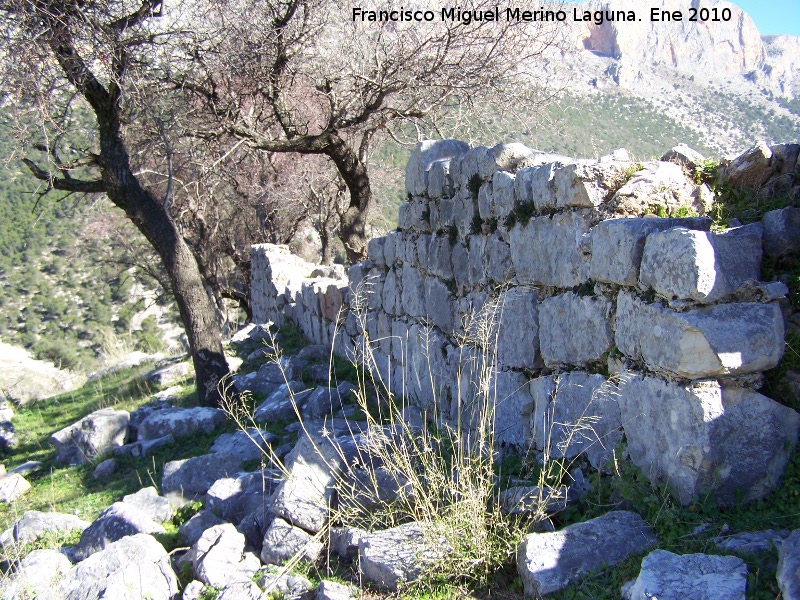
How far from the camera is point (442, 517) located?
335 cm

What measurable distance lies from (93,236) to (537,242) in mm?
17541

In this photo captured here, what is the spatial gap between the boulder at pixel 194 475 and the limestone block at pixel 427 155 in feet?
9.55

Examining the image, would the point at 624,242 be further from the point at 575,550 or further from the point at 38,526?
the point at 38,526

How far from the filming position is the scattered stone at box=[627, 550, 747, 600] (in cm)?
239

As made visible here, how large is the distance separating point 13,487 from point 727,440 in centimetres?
627

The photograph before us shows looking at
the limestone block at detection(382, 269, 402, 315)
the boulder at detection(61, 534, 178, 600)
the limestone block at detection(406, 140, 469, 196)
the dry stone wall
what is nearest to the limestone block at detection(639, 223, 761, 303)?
the dry stone wall

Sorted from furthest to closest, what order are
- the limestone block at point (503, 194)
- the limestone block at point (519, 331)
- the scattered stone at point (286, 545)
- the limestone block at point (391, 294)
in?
the limestone block at point (391, 294), the limestone block at point (503, 194), the limestone block at point (519, 331), the scattered stone at point (286, 545)

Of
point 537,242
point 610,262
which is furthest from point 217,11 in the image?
point 610,262

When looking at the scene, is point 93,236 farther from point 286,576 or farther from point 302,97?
point 286,576

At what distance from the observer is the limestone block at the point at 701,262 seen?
9.64 ft

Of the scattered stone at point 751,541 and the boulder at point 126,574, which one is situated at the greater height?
the scattered stone at point 751,541

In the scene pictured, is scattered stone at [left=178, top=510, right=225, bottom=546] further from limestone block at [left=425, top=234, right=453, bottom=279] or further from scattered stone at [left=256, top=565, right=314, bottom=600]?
limestone block at [left=425, top=234, right=453, bottom=279]

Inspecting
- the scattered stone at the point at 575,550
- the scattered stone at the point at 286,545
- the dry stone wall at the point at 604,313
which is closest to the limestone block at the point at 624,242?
the dry stone wall at the point at 604,313

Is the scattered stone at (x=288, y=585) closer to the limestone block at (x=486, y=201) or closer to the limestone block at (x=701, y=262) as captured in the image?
the limestone block at (x=701, y=262)
